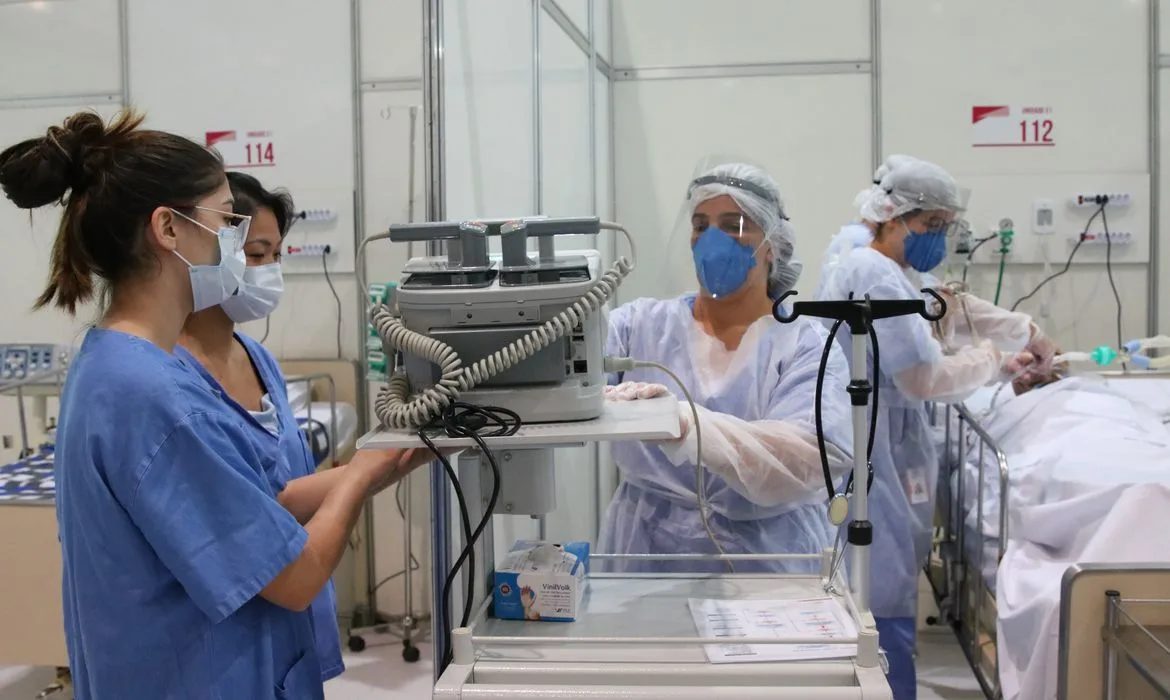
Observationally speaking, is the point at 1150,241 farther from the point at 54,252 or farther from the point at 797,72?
the point at 54,252

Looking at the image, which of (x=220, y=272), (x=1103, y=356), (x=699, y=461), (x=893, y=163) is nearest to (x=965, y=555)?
(x=1103, y=356)

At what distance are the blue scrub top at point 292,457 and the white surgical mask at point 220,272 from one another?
16 cm

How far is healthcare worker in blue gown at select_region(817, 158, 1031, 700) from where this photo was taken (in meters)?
2.33

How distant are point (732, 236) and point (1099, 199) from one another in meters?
2.43

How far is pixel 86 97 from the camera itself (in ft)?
11.3

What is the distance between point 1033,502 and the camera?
81.7 inches

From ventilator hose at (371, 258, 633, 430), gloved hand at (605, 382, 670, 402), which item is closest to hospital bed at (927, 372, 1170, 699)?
gloved hand at (605, 382, 670, 402)

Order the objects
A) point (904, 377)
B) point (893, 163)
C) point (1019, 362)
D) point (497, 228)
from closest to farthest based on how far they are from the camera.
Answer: point (497, 228), point (904, 377), point (893, 163), point (1019, 362)

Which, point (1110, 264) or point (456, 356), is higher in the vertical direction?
point (1110, 264)

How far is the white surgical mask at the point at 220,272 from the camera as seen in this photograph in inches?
45.8

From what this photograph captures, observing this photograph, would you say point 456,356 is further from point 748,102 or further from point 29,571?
point 748,102

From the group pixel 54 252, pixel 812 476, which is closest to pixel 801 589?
pixel 812 476

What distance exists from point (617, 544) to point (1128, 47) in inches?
115

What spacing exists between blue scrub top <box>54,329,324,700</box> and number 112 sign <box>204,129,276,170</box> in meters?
2.43
